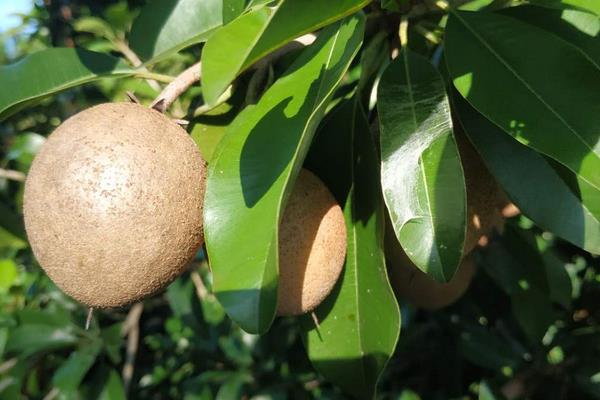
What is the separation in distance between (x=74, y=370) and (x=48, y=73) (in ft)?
2.48

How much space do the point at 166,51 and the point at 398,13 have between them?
343 mm

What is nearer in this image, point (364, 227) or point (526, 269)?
point (364, 227)

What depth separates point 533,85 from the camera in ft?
2.52

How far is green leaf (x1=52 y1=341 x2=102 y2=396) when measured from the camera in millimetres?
1356

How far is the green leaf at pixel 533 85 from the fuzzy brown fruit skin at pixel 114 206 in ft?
1.20

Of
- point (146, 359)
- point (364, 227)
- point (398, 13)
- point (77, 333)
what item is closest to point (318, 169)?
Result: point (364, 227)

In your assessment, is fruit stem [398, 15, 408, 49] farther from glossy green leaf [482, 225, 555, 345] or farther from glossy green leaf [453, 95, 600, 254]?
glossy green leaf [482, 225, 555, 345]

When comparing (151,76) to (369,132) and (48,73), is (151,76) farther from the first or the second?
(369,132)

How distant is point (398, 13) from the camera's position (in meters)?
0.91

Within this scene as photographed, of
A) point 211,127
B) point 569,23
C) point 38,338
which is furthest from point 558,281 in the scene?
point 38,338

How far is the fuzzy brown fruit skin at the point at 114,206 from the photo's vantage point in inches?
28.6

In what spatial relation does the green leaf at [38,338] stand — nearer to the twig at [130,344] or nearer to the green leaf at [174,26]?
the twig at [130,344]

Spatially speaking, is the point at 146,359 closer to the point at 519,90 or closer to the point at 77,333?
the point at 77,333

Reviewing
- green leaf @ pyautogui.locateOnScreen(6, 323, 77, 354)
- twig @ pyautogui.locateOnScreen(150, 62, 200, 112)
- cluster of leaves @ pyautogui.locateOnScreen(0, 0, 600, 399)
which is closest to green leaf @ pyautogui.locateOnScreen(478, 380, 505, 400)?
cluster of leaves @ pyautogui.locateOnScreen(0, 0, 600, 399)
